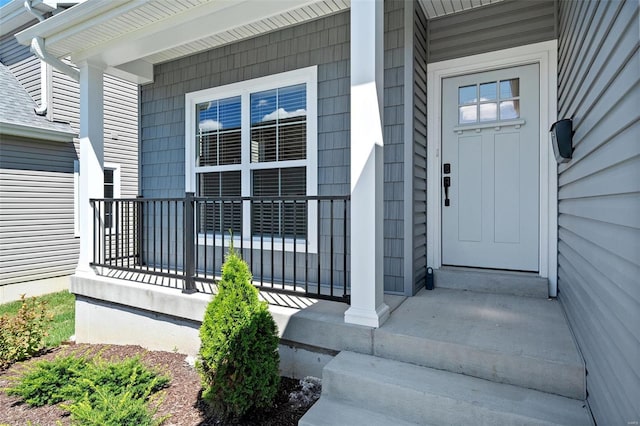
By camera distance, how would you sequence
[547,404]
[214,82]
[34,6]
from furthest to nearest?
[34,6]
[214,82]
[547,404]

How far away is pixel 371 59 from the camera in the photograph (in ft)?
7.66

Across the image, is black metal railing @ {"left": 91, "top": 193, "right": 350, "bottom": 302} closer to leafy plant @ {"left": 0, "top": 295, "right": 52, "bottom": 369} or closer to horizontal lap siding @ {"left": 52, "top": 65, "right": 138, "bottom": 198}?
leafy plant @ {"left": 0, "top": 295, "right": 52, "bottom": 369}

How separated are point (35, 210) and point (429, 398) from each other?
25.4ft

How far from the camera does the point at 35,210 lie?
22.2 feet

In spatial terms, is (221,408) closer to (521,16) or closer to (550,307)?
(550,307)

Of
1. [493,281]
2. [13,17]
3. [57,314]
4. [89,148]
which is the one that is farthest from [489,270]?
[13,17]

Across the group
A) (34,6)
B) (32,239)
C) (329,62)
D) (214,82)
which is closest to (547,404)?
(329,62)

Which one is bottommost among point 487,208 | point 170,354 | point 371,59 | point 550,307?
point 170,354

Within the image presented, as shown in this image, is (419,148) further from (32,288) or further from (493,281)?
(32,288)

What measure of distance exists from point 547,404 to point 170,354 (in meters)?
2.93

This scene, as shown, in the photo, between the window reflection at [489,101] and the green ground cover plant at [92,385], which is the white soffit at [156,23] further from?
the green ground cover plant at [92,385]

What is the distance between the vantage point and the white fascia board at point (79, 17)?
3182 millimetres

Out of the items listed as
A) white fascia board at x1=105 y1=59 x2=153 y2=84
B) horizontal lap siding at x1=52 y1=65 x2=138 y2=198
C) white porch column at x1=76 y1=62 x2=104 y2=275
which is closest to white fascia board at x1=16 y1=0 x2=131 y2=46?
white porch column at x1=76 y1=62 x2=104 y2=275

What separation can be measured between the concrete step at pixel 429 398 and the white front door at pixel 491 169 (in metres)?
1.61
